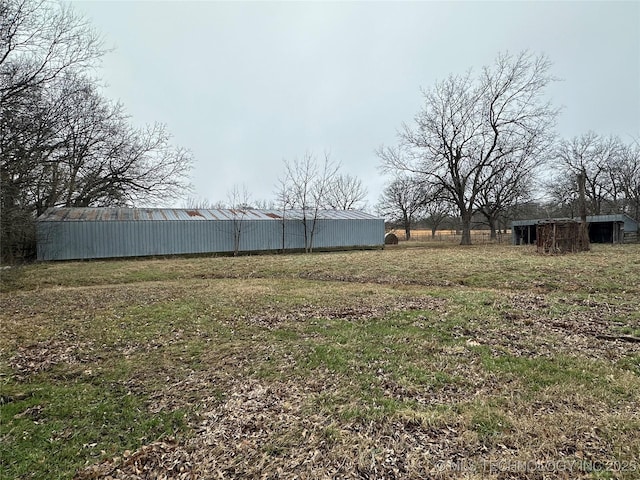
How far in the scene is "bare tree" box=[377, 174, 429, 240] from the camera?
89.5 feet

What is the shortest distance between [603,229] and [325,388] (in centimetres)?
3301

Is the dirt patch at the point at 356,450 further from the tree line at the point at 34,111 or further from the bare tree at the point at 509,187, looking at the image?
the bare tree at the point at 509,187

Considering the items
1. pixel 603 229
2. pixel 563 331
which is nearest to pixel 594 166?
pixel 603 229

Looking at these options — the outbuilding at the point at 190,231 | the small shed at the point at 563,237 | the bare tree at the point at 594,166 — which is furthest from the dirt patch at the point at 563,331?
the bare tree at the point at 594,166

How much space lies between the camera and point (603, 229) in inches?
1066

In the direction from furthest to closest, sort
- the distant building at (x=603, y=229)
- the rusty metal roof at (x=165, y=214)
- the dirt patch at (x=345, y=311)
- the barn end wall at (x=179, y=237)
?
the distant building at (x=603, y=229) → the rusty metal roof at (x=165, y=214) → the barn end wall at (x=179, y=237) → the dirt patch at (x=345, y=311)

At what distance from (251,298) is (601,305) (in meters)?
7.25

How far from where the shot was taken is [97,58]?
11672 millimetres

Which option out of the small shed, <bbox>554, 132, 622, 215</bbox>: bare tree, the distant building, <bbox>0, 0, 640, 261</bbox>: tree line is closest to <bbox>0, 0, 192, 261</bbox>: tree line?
<bbox>0, 0, 640, 261</bbox>: tree line

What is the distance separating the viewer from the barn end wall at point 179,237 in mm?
17203

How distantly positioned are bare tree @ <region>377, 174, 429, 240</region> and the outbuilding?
4.25 metres

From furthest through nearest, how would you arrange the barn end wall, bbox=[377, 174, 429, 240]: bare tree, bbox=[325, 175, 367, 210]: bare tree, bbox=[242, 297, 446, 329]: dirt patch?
1. bbox=[325, 175, 367, 210]: bare tree
2. bbox=[377, 174, 429, 240]: bare tree
3. the barn end wall
4. bbox=[242, 297, 446, 329]: dirt patch

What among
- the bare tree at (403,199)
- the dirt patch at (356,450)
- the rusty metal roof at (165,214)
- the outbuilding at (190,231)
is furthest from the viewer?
the bare tree at (403,199)

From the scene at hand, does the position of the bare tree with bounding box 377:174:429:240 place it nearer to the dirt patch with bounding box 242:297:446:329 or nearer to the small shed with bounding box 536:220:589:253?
the small shed with bounding box 536:220:589:253
